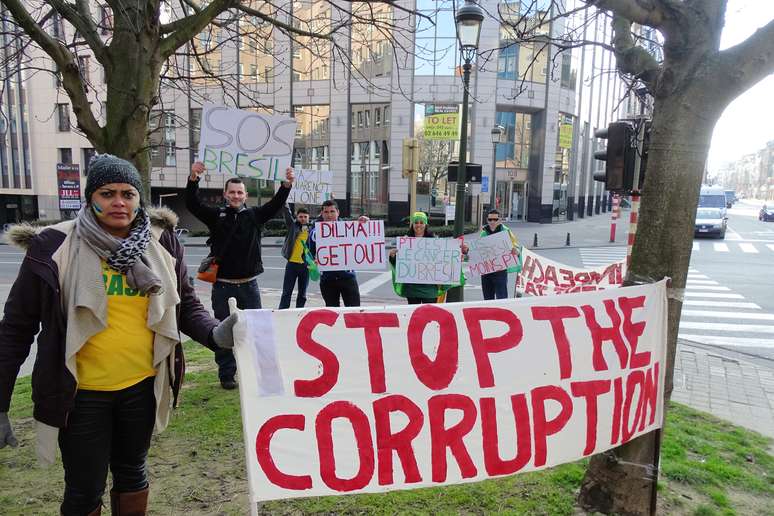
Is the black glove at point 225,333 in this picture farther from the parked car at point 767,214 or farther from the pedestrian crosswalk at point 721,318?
the parked car at point 767,214

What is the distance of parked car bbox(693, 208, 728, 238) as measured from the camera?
74.3 ft

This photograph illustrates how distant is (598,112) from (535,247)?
26.6 meters

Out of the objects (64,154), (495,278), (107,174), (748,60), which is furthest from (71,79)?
(64,154)

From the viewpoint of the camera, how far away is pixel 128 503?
246 cm

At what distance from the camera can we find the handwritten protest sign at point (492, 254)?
7.36 m

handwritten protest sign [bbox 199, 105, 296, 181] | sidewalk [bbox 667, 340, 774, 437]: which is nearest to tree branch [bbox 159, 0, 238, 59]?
handwritten protest sign [bbox 199, 105, 296, 181]

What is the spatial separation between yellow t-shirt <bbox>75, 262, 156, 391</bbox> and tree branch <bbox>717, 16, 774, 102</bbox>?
10.8 ft

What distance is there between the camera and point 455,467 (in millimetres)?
2533

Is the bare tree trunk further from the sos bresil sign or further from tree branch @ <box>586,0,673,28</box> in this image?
the sos bresil sign

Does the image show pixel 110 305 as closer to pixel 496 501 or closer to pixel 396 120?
pixel 496 501

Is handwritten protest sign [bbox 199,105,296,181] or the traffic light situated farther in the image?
handwritten protest sign [bbox 199,105,296,181]

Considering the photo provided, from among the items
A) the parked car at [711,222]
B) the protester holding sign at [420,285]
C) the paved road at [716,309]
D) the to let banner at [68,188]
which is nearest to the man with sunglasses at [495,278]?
the protester holding sign at [420,285]

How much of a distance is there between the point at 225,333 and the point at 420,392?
0.99 metres

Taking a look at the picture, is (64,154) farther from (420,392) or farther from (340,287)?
(420,392)
